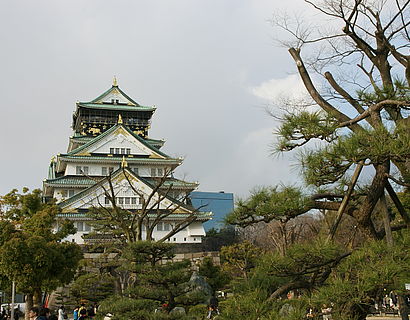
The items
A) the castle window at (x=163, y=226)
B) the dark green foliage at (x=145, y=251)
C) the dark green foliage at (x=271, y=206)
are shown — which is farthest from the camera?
the castle window at (x=163, y=226)

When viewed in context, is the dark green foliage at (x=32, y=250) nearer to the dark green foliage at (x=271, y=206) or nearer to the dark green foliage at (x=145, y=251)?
the dark green foliage at (x=145, y=251)

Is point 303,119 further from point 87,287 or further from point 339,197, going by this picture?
point 87,287

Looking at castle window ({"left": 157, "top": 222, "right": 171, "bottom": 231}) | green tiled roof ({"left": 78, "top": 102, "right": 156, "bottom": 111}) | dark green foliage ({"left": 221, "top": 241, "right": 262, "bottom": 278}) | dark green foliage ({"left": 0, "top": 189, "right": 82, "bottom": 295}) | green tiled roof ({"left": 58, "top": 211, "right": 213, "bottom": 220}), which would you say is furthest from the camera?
green tiled roof ({"left": 78, "top": 102, "right": 156, "bottom": 111})

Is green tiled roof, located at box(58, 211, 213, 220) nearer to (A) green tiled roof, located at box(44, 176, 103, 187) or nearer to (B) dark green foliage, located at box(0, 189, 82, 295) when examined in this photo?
(A) green tiled roof, located at box(44, 176, 103, 187)

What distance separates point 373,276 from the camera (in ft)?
12.8

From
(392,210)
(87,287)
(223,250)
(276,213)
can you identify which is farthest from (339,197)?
(223,250)

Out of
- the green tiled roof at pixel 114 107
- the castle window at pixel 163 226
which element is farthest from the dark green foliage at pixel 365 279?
the green tiled roof at pixel 114 107

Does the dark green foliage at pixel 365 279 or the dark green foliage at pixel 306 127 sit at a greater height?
the dark green foliage at pixel 306 127

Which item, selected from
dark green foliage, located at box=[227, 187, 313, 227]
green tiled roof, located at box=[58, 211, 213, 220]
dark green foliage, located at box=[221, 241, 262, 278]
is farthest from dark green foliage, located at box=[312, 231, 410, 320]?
green tiled roof, located at box=[58, 211, 213, 220]

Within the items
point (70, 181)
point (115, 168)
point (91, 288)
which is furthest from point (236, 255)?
point (70, 181)

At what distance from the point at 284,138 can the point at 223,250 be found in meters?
21.1

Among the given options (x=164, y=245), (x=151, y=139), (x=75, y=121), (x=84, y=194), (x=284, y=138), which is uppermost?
(x=75, y=121)

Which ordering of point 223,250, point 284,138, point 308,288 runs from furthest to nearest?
point 223,250 < point 284,138 < point 308,288

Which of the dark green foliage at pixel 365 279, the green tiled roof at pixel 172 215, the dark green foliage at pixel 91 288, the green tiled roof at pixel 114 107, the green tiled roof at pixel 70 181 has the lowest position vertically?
the dark green foliage at pixel 91 288
